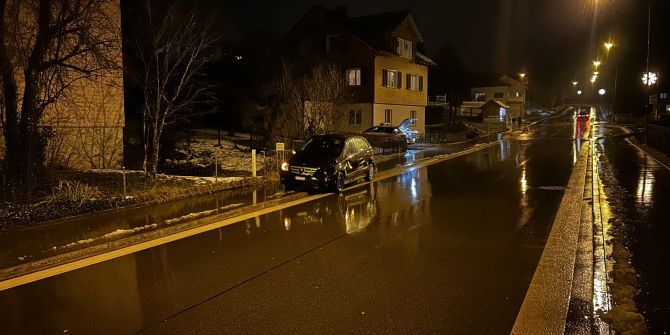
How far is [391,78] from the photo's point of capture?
3956cm

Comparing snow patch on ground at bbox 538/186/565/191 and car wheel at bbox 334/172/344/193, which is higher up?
car wheel at bbox 334/172/344/193

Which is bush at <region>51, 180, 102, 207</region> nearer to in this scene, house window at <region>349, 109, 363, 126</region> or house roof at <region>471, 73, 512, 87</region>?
house window at <region>349, 109, 363, 126</region>

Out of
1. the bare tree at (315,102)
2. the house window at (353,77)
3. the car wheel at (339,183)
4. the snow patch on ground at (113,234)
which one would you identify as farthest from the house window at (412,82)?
the snow patch on ground at (113,234)

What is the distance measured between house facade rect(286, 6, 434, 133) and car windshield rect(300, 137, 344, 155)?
804 inches

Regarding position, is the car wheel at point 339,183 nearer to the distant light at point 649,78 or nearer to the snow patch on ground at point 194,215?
the snow patch on ground at point 194,215

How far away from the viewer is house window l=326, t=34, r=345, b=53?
126 feet

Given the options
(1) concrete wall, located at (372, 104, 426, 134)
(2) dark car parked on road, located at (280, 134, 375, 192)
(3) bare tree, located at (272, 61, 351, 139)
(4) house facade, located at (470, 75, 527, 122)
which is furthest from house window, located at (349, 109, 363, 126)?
(4) house facade, located at (470, 75, 527, 122)

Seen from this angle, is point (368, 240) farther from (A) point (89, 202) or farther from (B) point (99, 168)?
(B) point (99, 168)

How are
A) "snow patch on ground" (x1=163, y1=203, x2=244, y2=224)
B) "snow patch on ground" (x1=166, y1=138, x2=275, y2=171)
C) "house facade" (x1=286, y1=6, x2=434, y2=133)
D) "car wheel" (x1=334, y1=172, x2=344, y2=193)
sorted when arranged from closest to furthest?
1. "snow patch on ground" (x1=163, y1=203, x2=244, y2=224)
2. "car wheel" (x1=334, y1=172, x2=344, y2=193)
3. "snow patch on ground" (x1=166, y1=138, x2=275, y2=171)
4. "house facade" (x1=286, y1=6, x2=434, y2=133)

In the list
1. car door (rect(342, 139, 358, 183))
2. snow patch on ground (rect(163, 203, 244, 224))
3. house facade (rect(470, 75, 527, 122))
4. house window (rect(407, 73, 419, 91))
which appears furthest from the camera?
house facade (rect(470, 75, 527, 122))

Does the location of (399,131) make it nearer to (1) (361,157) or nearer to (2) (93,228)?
(1) (361,157)

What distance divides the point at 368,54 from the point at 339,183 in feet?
81.3

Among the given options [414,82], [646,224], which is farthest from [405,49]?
[646,224]

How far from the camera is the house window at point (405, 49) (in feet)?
134
